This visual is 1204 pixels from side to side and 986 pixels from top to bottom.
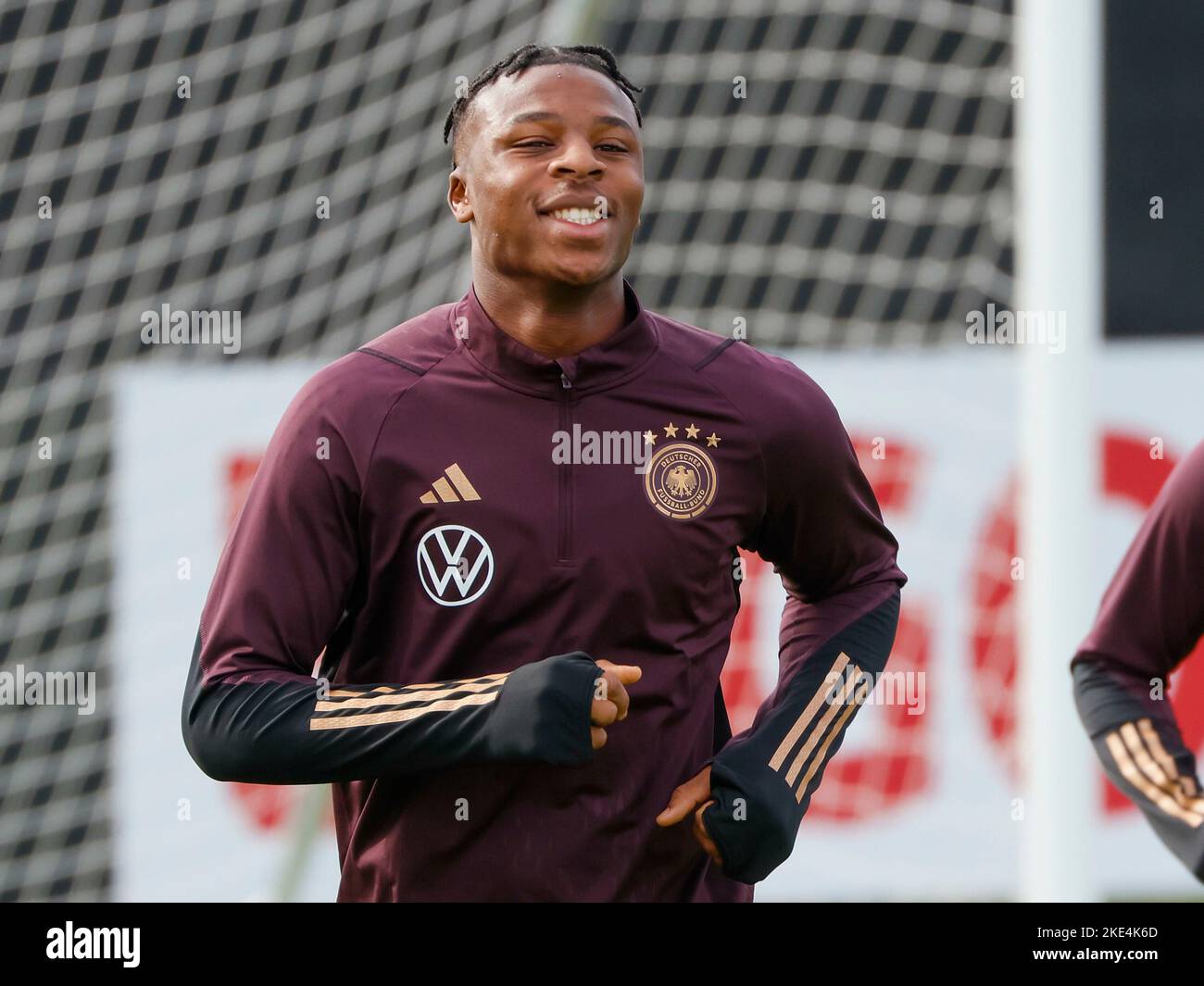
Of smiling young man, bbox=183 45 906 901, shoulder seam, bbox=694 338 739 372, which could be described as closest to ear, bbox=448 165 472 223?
smiling young man, bbox=183 45 906 901

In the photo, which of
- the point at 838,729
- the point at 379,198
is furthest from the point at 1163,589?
the point at 379,198

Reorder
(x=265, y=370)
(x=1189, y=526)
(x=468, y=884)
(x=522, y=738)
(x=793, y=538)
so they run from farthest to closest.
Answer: (x=265, y=370) < (x=1189, y=526) < (x=793, y=538) < (x=468, y=884) < (x=522, y=738)

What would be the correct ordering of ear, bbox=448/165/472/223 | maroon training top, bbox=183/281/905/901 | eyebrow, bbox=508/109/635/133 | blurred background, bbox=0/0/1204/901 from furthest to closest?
blurred background, bbox=0/0/1204/901, ear, bbox=448/165/472/223, eyebrow, bbox=508/109/635/133, maroon training top, bbox=183/281/905/901

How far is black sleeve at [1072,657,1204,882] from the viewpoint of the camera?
2.38 metres

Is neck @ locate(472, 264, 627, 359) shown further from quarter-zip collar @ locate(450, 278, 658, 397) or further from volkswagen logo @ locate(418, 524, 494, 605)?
volkswagen logo @ locate(418, 524, 494, 605)

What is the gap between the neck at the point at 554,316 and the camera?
2.22 metres

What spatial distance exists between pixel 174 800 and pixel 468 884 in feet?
8.11

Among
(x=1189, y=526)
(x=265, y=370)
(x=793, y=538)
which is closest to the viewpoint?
(x=793, y=538)

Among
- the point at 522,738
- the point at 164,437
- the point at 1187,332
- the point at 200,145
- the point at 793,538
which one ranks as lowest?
the point at 522,738

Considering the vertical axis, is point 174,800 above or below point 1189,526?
below

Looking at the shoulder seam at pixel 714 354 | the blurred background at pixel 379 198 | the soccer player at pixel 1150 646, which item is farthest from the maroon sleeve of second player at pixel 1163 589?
the blurred background at pixel 379 198
